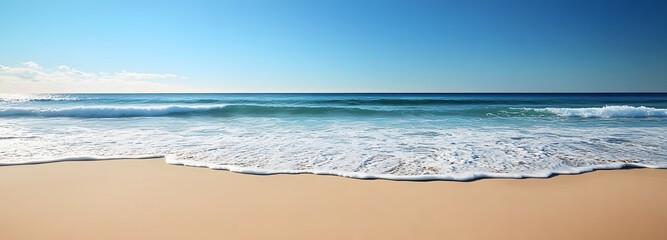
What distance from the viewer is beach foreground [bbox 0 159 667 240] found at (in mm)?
2240

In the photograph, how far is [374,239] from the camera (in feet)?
6.95

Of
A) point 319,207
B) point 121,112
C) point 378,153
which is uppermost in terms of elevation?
point 121,112

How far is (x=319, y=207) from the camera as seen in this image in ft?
8.88

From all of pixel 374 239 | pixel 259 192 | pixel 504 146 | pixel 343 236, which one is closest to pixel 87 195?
pixel 259 192

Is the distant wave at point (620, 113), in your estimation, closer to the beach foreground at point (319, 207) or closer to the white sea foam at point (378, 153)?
the white sea foam at point (378, 153)

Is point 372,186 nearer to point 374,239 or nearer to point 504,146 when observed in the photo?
point 374,239

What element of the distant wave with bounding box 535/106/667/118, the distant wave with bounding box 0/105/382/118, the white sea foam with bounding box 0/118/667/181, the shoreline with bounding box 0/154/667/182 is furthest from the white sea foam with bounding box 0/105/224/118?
the distant wave with bounding box 535/106/667/118

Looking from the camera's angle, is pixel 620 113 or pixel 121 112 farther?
pixel 121 112

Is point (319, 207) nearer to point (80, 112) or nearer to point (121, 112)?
→ point (121, 112)

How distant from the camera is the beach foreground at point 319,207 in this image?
2240 millimetres

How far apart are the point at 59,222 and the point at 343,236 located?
2279 mm

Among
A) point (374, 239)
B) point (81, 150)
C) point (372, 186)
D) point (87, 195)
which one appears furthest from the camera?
point (81, 150)

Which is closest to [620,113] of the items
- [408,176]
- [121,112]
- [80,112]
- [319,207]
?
[408,176]

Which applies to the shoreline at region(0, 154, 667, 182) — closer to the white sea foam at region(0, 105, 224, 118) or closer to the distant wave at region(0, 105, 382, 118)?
the distant wave at region(0, 105, 382, 118)
